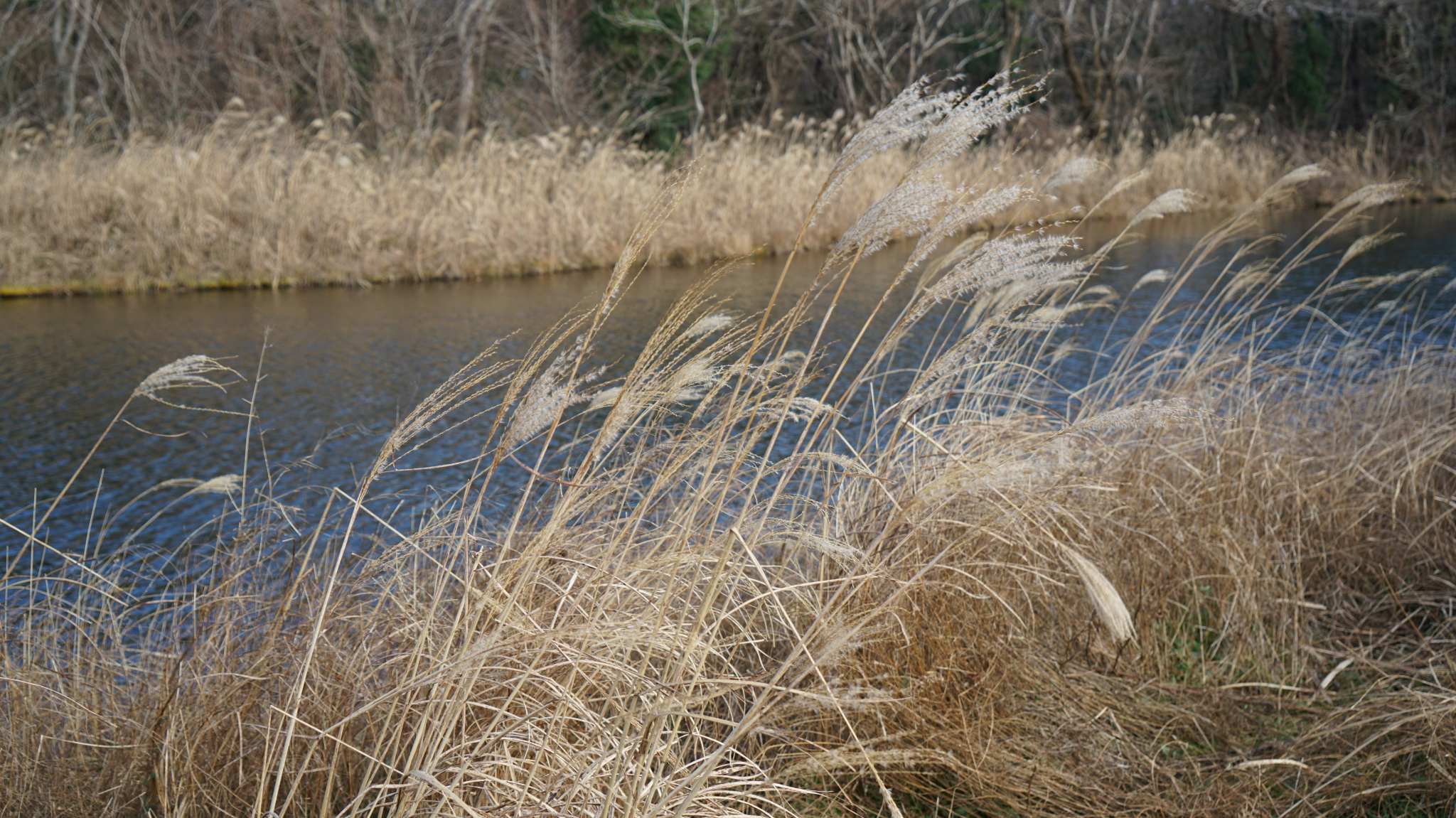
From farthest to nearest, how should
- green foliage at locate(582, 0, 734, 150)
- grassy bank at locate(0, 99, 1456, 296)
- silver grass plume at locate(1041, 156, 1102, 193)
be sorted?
green foliage at locate(582, 0, 734, 150) < grassy bank at locate(0, 99, 1456, 296) < silver grass plume at locate(1041, 156, 1102, 193)

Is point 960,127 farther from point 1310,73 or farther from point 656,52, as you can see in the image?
point 1310,73

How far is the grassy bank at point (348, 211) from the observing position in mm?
9680

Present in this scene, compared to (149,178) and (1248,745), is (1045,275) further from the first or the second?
(149,178)

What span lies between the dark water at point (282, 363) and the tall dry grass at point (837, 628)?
1.53 feet

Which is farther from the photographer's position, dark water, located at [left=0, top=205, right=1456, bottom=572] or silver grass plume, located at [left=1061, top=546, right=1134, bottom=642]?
dark water, located at [left=0, top=205, right=1456, bottom=572]

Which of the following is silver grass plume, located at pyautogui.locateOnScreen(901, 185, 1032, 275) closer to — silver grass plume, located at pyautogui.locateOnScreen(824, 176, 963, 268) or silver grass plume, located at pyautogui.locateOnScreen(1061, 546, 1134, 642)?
silver grass plume, located at pyautogui.locateOnScreen(824, 176, 963, 268)

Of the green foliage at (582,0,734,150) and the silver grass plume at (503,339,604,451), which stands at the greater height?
the green foliage at (582,0,734,150)

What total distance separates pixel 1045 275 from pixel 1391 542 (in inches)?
64.0

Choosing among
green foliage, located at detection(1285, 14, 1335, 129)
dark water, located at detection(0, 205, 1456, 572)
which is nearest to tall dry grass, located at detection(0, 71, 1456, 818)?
dark water, located at detection(0, 205, 1456, 572)

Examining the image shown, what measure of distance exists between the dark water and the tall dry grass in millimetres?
466

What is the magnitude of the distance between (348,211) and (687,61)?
11002 millimetres

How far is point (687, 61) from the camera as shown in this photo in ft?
64.3

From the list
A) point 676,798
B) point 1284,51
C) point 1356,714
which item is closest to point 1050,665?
point 1356,714

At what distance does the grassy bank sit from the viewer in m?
9.68
